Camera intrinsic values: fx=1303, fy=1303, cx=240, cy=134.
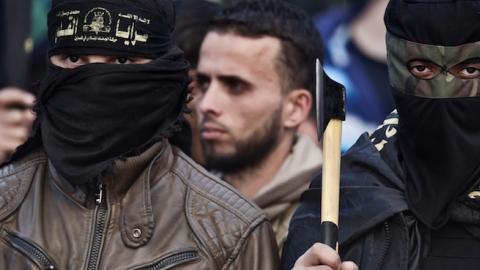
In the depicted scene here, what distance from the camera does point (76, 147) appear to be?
422 centimetres

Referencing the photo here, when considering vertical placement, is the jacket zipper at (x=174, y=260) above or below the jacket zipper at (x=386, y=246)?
below

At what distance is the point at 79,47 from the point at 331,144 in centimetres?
89

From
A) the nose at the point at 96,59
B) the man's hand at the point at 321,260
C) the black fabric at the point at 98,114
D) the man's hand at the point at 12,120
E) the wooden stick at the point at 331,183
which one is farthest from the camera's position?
the man's hand at the point at 12,120

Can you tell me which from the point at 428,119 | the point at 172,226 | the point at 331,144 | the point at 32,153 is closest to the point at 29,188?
the point at 32,153

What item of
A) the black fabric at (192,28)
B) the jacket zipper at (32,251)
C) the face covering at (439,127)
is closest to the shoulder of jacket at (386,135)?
the face covering at (439,127)

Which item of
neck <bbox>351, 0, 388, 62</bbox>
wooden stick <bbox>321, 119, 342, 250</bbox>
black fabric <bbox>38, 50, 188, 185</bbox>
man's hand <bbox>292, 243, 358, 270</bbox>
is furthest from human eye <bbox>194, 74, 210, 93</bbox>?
neck <bbox>351, 0, 388, 62</bbox>

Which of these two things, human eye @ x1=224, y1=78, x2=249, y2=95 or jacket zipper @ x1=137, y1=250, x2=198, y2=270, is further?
human eye @ x1=224, y1=78, x2=249, y2=95

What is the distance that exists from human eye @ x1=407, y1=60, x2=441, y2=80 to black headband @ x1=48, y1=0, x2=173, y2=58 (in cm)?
84

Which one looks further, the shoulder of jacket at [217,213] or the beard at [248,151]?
the beard at [248,151]

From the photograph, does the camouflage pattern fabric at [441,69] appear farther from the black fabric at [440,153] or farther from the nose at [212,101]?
the nose at [212,101]

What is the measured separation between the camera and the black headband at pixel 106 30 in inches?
170

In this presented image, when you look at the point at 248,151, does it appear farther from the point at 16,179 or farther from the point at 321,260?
the point at 321,260

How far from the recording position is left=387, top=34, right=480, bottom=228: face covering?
425cm

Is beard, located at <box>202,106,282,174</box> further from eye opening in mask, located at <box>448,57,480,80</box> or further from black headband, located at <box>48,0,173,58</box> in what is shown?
eye opening in mask, located at <box>448,57,480,80</box>
